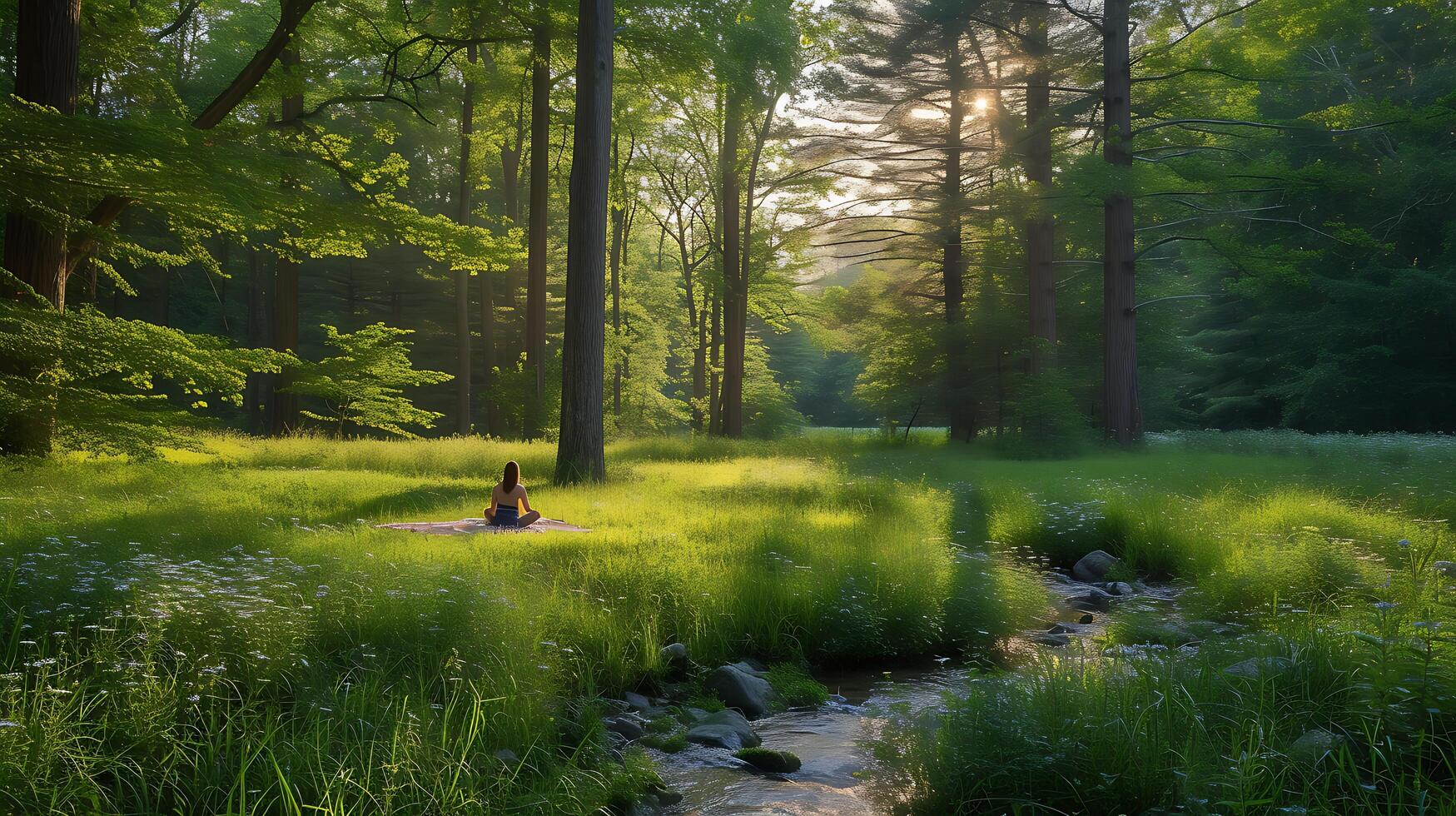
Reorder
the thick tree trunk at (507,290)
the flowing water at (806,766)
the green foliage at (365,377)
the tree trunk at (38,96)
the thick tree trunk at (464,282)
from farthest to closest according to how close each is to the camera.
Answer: the thick tree trunk at (507,290)
the thick tree trunk at (464,282)
the green foliage at (365,377)
the tree trunk at (38,96)
the flowing water at (806,766)

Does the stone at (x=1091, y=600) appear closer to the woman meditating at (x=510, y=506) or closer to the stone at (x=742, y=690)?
the stone at (x=742, y=690)

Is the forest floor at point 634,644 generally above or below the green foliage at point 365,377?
below

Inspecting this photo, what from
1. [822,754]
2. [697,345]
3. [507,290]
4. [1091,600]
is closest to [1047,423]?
[1091,600]

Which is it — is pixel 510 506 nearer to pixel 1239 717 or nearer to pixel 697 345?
pixel 1239 717

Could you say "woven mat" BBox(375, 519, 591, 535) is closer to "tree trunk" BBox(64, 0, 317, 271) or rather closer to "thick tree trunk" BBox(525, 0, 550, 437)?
"tree trunk" BBox(64, 0, 317, 271)

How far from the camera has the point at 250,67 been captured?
43.1ft

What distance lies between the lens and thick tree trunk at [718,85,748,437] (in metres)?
26.2

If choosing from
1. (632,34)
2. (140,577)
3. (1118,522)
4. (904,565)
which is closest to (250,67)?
(632,34)

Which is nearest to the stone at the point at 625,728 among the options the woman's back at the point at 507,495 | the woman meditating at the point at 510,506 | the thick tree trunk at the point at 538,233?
the woman meditating at the point at 510,506

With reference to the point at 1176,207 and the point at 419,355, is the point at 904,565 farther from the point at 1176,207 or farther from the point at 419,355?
the point at 419,355

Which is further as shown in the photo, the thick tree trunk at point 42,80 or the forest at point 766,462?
the thick tree trunk at point 42,80

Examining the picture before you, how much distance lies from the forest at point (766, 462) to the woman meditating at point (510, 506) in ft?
0.18

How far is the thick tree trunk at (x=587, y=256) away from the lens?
495 inches

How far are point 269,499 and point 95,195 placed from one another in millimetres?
4170
